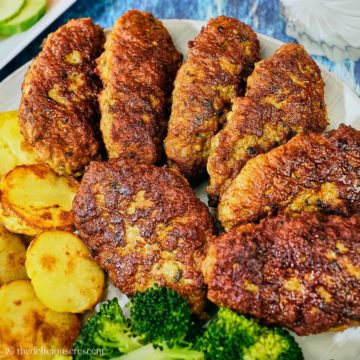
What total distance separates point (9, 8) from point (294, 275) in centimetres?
371

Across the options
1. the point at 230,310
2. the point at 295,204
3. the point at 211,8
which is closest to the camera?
the point at 230,310

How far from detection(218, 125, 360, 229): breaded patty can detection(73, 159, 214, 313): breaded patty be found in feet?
1.03

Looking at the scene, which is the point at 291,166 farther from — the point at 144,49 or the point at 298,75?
the point at 144,49

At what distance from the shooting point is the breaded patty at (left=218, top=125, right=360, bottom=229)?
395 centimetres

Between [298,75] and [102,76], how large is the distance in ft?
4.88

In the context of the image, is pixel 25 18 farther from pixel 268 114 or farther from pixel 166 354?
pixel 166 354

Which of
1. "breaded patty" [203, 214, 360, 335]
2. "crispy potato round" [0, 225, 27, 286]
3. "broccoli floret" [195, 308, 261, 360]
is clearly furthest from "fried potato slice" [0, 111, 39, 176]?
"broccoli floret" [195, 308, 261, 360]

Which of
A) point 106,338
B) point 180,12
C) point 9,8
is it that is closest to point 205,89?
point 106,338

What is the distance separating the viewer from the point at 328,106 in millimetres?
4719

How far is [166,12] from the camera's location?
6.10m

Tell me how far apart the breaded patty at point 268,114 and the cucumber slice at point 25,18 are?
2.36 metres

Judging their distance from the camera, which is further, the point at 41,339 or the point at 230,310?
the point at 41,339

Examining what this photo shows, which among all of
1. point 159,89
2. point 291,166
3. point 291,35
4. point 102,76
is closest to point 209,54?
point 159,89

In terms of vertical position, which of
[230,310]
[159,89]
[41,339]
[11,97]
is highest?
[159,89]
